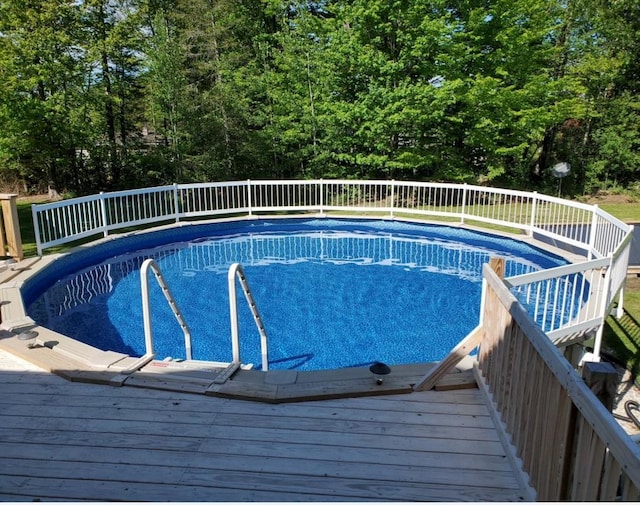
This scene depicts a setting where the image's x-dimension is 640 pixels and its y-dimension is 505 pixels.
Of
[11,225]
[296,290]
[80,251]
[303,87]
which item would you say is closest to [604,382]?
[296,290]

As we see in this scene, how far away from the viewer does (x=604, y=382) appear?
166cm

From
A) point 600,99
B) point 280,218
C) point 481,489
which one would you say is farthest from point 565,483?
point 600,99

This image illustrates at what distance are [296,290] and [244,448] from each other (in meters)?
5.15

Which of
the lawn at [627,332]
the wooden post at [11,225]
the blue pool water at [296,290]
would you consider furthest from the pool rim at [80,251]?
the lawn at [627,332]

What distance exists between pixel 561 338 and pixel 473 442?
9.41 feet

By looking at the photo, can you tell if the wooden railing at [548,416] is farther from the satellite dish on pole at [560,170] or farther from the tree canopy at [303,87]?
the satellite dish on pole at [560,170]

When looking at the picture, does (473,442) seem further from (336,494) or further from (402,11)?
(402,11)

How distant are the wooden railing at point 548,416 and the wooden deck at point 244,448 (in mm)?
230

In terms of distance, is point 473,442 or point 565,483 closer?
point 565,483

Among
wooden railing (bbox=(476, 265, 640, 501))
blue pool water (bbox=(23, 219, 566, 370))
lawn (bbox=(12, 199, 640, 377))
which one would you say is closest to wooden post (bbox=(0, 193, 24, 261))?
blue pool water (bbox=(23, 219, 566, 370))

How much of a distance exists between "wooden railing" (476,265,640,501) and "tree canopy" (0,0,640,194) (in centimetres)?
1100

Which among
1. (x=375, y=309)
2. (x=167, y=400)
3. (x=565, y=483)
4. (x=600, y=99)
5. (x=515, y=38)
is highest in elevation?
(x=515, y=38)

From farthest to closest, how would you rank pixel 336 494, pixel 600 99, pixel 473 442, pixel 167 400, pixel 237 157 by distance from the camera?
pixel 600 99, pixel 237 157, pixel 167 400, pixel 473 442, pixel 336 494

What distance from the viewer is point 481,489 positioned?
2309mm
